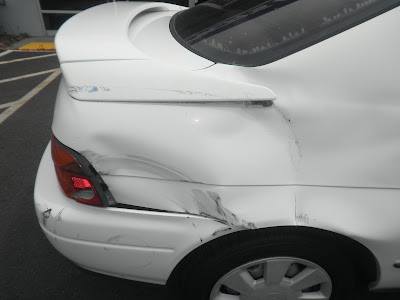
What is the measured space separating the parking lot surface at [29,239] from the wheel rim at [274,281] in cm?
38

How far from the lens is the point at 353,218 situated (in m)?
1.26

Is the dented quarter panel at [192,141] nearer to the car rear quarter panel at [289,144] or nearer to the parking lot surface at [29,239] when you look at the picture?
the car rear quarter panel at [289,144]

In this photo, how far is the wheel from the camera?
1326mm

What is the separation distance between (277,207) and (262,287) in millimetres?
458

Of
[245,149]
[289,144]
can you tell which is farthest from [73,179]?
[289,144]

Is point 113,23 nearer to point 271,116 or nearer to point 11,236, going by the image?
point 271,116

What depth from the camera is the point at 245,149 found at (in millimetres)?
1230

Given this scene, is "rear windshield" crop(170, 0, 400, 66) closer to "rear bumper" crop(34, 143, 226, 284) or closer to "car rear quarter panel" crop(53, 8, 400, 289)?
"car rear quarter panel" crop(53, 8, 400, 289)

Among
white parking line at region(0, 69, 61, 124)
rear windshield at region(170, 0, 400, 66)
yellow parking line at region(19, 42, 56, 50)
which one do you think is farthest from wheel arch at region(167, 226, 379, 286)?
yellow parking line at region(19, 42, 56, 50)

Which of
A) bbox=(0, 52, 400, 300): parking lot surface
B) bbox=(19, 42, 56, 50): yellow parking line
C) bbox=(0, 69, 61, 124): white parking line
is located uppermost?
bbox=(19, 42, 56, 50): yellow parking line

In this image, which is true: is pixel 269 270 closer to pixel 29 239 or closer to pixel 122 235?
pixel 122 235

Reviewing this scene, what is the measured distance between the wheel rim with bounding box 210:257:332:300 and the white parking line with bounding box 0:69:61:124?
3.20 m

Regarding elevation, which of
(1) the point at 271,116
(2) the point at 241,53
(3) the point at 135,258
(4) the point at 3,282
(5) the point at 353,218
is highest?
(2) the point at 241,53

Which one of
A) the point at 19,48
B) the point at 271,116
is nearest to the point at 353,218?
the point at 271,116
